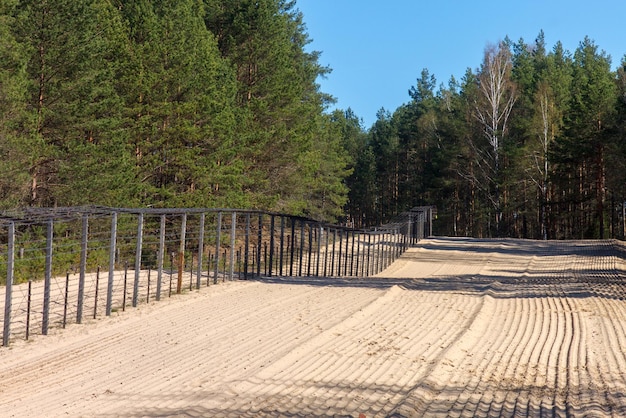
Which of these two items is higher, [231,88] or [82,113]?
[231,88]

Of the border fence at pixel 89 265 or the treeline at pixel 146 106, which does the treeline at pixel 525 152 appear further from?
the border fence at pixel 89 265

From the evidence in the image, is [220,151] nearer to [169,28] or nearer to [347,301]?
[169,28]

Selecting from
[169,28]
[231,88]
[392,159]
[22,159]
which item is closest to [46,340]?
[22,159]

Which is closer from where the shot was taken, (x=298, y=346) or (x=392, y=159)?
(x=298, y=346)

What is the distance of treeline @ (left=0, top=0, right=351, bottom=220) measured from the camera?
872 inches

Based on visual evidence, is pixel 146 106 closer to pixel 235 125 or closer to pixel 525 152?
pixel 235 125

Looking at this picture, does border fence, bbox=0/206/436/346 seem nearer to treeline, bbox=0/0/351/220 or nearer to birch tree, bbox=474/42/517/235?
treeline, bbox=0/0/351/220

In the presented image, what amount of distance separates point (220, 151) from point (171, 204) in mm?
3886

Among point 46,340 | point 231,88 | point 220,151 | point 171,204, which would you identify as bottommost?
point 46,340

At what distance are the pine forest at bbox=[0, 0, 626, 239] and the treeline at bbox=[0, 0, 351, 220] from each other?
7 centimetres

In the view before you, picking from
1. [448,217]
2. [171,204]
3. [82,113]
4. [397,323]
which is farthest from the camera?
[448,217]

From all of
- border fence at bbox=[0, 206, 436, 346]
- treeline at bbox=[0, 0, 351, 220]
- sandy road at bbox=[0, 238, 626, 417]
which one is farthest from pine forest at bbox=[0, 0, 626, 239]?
sandy road at bbox=[0, 238, 626, 417]

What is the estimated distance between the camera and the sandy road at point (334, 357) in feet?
25.3

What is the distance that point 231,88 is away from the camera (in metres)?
34.5
